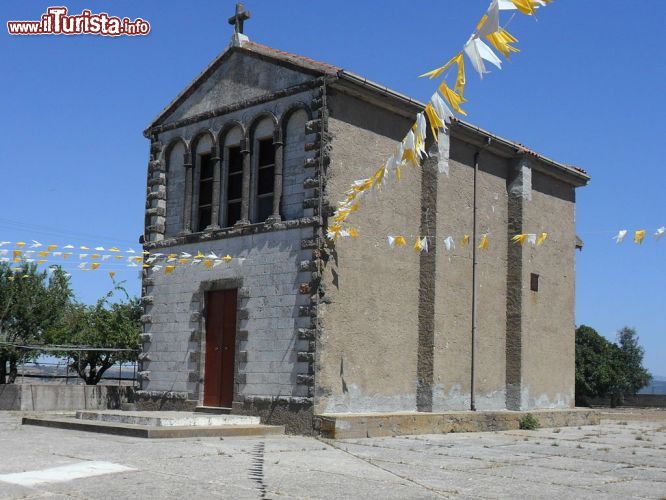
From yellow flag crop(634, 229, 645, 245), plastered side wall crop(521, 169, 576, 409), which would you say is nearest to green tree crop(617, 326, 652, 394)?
plastered side wall crop(521, 169, 576, 409)

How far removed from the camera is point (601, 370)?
43062 millimetres

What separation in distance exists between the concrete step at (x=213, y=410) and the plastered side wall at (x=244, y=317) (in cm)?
29

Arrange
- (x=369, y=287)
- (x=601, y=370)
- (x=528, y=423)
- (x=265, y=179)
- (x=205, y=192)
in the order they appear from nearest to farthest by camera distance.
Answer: (x=369, y=287) < (x=265, y=179) < (x=205, y=192) < (x=528, y=423) < (x=601, y=370)

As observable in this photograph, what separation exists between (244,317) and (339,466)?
21.1ft

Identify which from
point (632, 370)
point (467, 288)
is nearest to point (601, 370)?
point (632, 370)

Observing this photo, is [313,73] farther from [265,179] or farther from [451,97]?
[451,97]

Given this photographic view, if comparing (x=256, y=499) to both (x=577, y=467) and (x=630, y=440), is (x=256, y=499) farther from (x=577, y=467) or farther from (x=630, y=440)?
(x=630, y=440)

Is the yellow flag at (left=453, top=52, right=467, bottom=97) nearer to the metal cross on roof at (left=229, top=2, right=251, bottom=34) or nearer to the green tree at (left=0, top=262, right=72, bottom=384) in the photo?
the metal cross on roof at (left=229, top=2, right=251, bottom=34)

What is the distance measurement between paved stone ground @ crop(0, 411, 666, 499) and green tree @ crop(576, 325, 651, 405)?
29.5 m

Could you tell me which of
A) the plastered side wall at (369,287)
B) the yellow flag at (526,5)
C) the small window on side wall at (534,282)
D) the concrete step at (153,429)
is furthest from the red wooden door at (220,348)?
the yellow flag at (526,5)

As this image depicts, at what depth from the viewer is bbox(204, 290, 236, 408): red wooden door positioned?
1667 cm

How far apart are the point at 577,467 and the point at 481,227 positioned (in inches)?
339

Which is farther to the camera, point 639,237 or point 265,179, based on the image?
point 265,179

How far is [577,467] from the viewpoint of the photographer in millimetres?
11195
